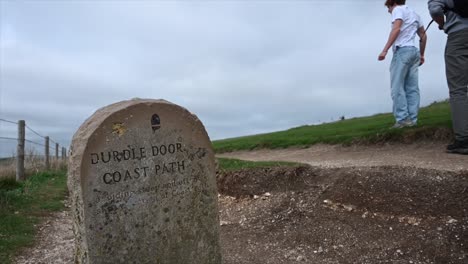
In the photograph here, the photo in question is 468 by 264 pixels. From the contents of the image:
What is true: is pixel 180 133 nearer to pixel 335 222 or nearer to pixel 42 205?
pixel 335 222

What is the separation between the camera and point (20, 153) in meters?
12.1

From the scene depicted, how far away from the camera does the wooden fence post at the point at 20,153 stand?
39.8 feet

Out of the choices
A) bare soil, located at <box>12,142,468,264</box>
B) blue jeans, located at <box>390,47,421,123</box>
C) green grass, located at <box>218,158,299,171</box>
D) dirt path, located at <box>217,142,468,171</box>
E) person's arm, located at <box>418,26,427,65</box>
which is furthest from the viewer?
person's arm, located at <box>418,26,427,65</box>

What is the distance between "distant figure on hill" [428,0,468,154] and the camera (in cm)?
671

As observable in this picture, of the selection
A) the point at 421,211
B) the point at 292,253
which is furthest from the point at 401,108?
the point at 292,253

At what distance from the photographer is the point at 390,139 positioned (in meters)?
8.73

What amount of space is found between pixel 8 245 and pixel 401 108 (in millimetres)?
6860

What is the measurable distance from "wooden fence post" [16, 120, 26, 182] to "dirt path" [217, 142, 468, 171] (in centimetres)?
715

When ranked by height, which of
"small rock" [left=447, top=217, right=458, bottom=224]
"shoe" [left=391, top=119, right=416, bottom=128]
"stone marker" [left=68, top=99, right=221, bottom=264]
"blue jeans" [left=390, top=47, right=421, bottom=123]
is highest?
"blue jeans" [left=390, top=47, right=421, bottom=123]

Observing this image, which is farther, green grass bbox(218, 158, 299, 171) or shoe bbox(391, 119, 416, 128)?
shoe bbox(391, 119, 416, 128)

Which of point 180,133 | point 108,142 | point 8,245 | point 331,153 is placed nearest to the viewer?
point 108,142

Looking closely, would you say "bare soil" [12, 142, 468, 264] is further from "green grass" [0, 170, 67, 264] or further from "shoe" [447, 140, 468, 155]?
"green grass" [0, 170, 67, 264]

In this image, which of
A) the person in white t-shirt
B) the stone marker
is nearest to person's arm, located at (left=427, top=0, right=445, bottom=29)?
the person in white t-shirt

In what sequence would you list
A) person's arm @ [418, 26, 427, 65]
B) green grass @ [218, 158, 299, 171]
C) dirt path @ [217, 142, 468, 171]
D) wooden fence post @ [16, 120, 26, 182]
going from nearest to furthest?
1. dirt path @ [217, 142, 468, 171]
2. green grass @ [218, 158, 299, 171]
3. person's arm @ [418, 26, 427, 65]
4. wooden fence post @ [16, 120, 26, 182]
